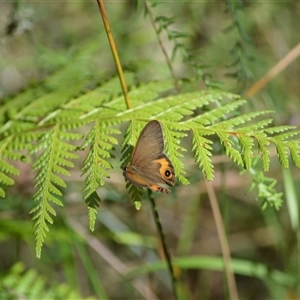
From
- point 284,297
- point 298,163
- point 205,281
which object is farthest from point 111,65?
point 298,163

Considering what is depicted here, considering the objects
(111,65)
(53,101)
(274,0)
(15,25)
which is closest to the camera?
(53,101)

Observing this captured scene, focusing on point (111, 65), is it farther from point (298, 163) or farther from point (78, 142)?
point (298, 163)

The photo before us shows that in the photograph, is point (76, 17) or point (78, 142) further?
point (76, 17)

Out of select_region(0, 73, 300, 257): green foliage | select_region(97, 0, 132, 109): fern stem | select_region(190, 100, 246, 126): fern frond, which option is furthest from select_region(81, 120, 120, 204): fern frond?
select_region(190, 100, 246, 126): fern frond

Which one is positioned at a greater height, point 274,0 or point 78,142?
point 274,0

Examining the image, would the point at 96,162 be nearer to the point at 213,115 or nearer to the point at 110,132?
the point at 110,132

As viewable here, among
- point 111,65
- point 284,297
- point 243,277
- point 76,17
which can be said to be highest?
point 76,17

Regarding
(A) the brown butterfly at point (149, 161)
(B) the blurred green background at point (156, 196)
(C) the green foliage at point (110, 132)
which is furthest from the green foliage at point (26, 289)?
(A) the brown butterfly at point (149, 161)
